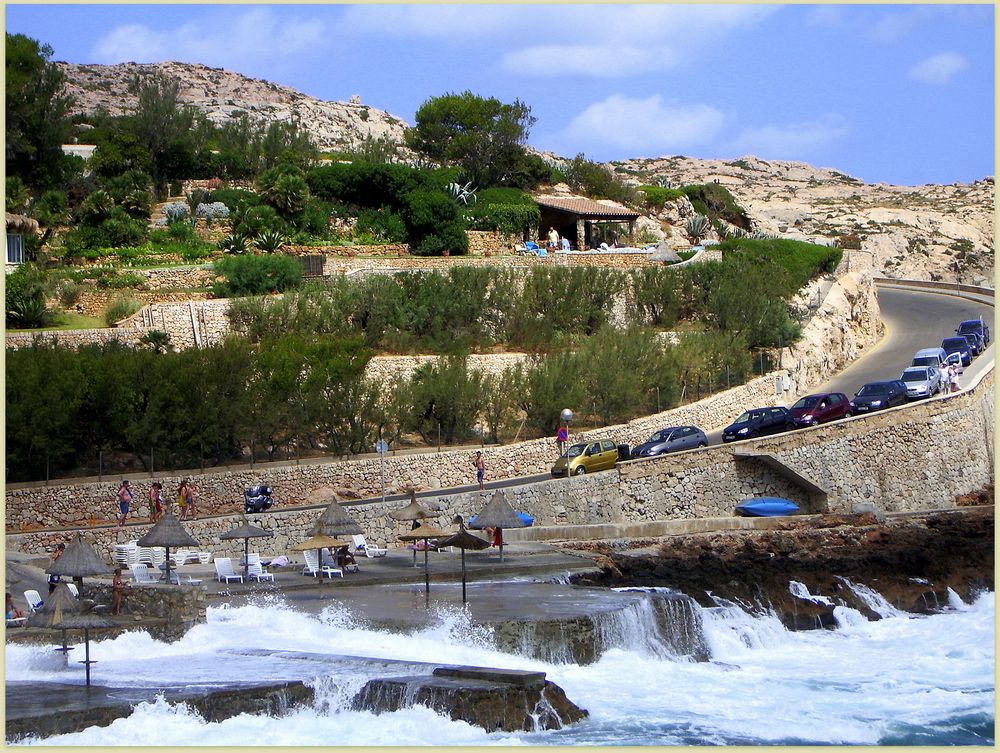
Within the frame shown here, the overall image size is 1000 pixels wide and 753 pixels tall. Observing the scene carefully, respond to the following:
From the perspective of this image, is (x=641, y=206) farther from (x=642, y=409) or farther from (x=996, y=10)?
(x=996, y=10)

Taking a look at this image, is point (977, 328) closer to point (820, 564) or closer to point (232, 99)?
point (820, 564)

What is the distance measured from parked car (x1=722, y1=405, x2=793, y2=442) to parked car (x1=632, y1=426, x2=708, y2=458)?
1032 mm

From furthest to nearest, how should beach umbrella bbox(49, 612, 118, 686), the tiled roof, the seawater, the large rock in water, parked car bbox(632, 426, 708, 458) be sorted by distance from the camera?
the tiled roof
parked car bbox(632, 426, 708, 458)
beach umbrella bbox(49, 612, 118, 686)
the large rock in water
the seawater

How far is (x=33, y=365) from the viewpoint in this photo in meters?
38.3

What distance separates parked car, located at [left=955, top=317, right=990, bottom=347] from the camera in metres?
58.1

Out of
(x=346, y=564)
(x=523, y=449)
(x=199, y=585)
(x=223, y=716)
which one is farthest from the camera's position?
(x=523, y=449)

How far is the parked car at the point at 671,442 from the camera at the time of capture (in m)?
43.1

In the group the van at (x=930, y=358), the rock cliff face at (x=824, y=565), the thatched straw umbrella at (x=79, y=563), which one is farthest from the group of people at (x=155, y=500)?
the van at (x=930, y=358)

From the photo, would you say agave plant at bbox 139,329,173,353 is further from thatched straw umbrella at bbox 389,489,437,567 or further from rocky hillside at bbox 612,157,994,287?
rocky hillside at bbox 612,157,994,287

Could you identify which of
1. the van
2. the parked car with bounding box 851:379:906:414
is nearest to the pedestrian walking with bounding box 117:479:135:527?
the parked car with bounding box 851:379:906:414

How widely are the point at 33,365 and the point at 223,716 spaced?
737 inches

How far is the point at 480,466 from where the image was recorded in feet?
133

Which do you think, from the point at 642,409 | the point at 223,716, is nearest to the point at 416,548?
the point at 223,716

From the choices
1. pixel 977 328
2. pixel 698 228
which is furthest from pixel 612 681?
pixel 698 228
